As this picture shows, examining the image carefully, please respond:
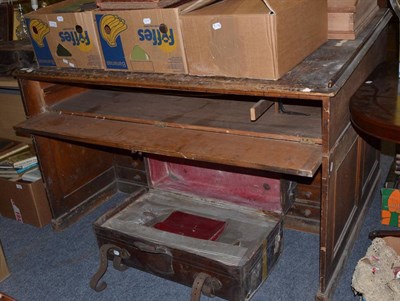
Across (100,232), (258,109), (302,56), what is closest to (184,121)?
(258,109)

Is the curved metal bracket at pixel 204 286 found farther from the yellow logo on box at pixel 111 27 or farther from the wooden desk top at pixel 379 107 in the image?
the yellow logo on box at pixel 111 27

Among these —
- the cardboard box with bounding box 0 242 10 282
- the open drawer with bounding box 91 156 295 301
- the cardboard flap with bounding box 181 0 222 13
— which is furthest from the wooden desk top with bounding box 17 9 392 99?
the cardboard box with bounding box 0 242 10 282

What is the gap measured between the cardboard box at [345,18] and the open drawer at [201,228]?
72 cm

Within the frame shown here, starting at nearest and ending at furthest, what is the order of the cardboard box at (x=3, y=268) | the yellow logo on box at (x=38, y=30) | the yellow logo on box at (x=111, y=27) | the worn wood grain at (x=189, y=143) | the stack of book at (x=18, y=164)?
the worn wood grain at (x=189, y=143), the yellow logo on box at (x=111, y=27), the yellow logo on box at (x=38, y=30), the cardboard box at (x=3, y=268), the stack of book at (x=18, y=164)

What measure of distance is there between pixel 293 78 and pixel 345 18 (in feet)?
1.55

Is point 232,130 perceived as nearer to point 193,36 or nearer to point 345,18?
point 193,36

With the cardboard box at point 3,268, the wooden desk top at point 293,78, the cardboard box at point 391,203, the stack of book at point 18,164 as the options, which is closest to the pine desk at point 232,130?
the wooden desk top at point 293,78

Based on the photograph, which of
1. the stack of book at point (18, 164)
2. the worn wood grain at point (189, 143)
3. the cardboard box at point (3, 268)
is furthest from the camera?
the stack of book at point (18, 164)

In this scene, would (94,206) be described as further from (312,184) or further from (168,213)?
(312,184)

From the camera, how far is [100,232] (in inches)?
84.4

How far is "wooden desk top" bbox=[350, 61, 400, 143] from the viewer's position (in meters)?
1.41

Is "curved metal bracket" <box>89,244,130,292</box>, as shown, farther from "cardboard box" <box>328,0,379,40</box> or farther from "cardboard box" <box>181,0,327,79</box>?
"cardboard box" <box>328,0,379,40</box>

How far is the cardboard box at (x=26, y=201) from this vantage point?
97.7 inches

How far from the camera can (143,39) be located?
1743 mm
